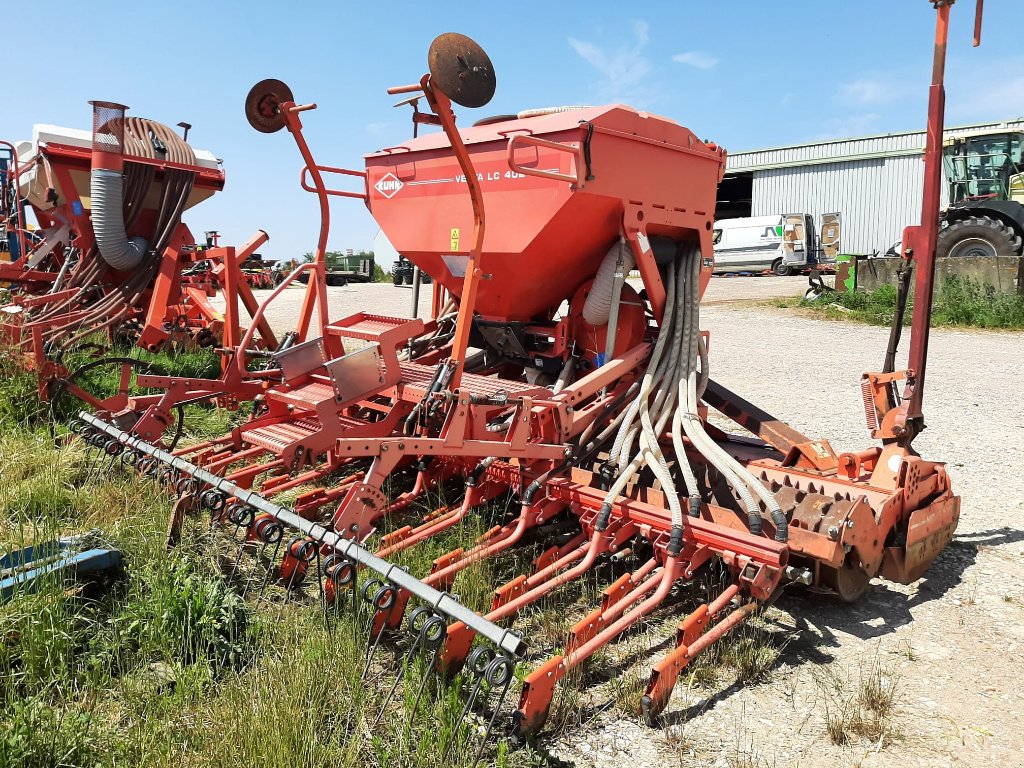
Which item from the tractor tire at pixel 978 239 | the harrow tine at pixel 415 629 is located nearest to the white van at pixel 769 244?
the tractor tire at pixel 978 239

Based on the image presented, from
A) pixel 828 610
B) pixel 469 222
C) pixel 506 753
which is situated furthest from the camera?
pixel 469 222

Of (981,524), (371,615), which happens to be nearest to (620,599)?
(371,615)

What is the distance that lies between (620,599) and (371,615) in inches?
39.5

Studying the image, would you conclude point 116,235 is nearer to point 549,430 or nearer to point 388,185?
point 388,185

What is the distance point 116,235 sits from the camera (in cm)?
825

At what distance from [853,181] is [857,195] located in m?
0.58

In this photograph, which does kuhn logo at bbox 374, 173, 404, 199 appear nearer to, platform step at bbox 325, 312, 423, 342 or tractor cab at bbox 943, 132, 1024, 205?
platform step at bbox 325, 312, 423, 342

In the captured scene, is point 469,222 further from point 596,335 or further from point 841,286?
point 841,286

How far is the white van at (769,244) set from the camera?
2667 centimetres

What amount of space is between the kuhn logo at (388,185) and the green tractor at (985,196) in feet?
45.2

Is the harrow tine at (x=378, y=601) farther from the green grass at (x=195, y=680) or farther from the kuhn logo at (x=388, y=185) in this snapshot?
the kuhn logo at (x=388, y=185)

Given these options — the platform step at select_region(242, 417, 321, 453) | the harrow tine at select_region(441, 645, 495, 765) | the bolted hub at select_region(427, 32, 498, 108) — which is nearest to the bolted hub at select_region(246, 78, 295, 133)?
the bolted hub at select_region(427, 32, 498, 108)

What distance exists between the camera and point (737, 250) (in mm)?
27531

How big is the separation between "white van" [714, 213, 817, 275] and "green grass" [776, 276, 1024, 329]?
35.4ft
